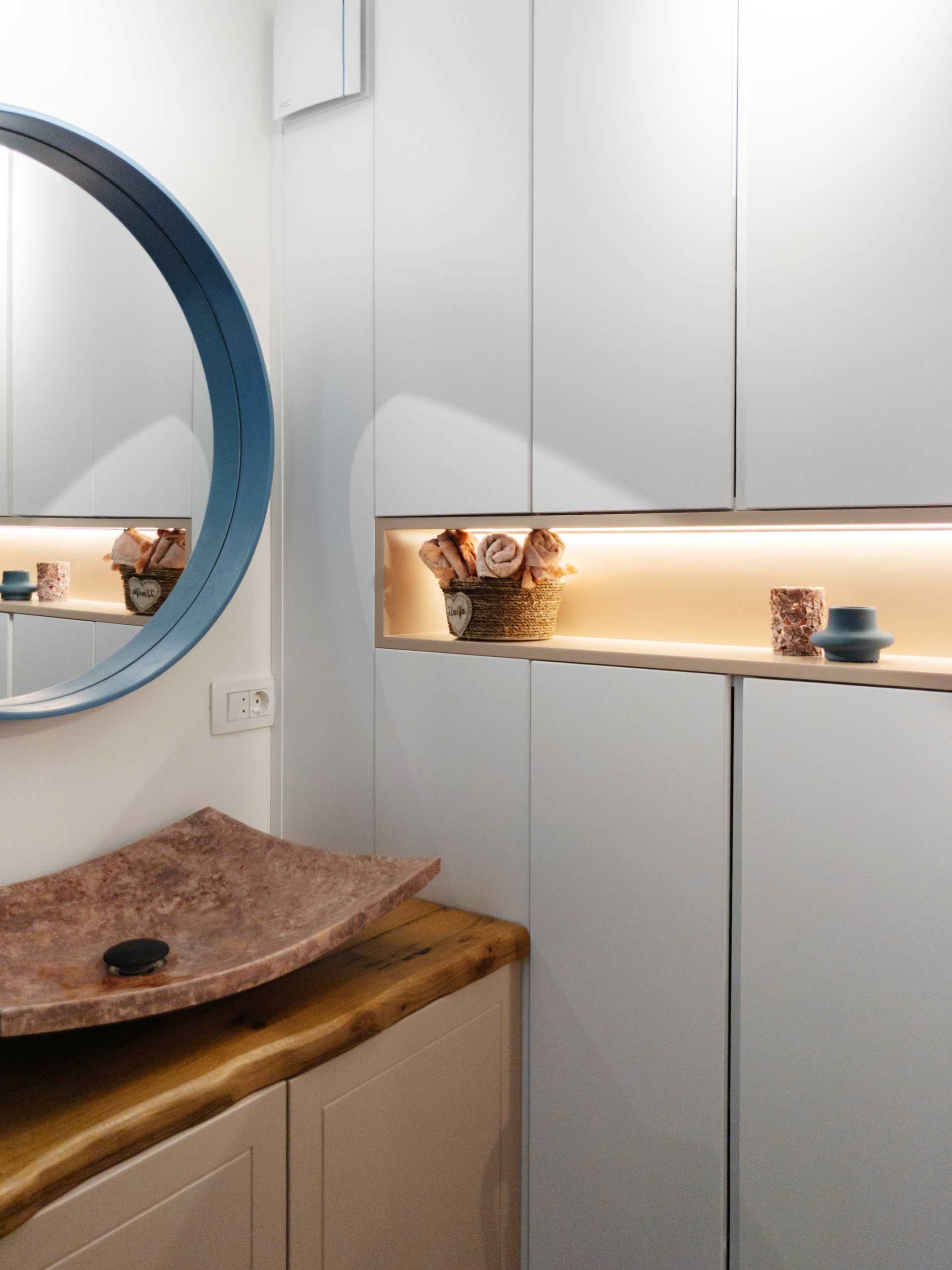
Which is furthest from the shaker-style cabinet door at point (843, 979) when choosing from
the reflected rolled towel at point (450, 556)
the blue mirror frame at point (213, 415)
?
the blue mirror frame at point (213, 415)

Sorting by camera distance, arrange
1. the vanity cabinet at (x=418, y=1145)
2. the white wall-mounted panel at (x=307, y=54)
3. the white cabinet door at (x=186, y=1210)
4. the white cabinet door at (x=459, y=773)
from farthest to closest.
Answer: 1. the white wall-mounted panel at (x=307, y=54)
2. the white cabinet door at (x=459, y=773)
3. the vanity cabinet at (x=418, y=1145)
4. the white cabinet door at (x=186, y=1210)

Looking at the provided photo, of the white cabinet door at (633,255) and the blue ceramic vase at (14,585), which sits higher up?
the white cabinet door at (633,255)

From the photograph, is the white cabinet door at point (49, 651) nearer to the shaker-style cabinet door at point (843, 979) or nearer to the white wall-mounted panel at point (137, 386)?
the white wall-mounted panel at point (137, 386)

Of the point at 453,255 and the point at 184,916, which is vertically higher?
the point at 453,255

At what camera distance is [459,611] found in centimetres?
165

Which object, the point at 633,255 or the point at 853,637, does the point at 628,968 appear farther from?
the point at 633,255

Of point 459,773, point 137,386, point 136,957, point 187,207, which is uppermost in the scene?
point 187,207

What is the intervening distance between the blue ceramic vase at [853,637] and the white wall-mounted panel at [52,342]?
1.11m

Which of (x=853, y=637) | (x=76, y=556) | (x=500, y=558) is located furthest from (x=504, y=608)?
(x=76, y=556)

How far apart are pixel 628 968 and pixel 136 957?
0.69 metres

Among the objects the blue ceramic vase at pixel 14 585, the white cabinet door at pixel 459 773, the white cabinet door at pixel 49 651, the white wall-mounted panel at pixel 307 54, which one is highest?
the white wall-mounted panel at pixel 307 54

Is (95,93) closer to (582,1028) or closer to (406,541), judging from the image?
(406,541)

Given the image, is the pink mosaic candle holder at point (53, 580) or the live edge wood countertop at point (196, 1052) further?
the pink mosaic candle holder at point (53, 580)

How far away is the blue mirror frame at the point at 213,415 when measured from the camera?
148 cm
